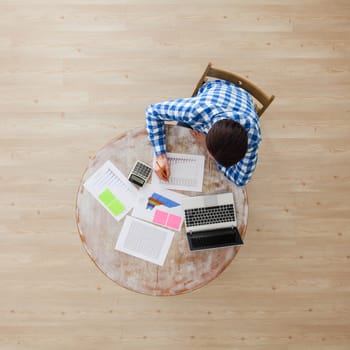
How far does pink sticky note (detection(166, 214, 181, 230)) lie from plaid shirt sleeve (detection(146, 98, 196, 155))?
1.14ft

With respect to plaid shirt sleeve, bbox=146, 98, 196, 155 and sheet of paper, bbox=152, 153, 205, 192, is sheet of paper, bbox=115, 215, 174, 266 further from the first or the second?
plaid shirt sleeve, bbox=146, 98, 196, 155

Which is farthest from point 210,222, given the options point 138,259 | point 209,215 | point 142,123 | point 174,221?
point 142,123

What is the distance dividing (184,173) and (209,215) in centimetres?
26

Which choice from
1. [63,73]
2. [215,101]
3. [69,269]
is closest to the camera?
[215,101]

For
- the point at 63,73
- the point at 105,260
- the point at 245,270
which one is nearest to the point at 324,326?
the point at 245,270

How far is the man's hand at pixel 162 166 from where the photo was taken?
1874mm

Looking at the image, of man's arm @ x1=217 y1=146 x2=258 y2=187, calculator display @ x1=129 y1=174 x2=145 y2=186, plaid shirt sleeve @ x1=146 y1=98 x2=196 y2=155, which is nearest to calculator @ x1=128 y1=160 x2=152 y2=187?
calculator display @ x1=129 y1=174 x2=145 y2=186

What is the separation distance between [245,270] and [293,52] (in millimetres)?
1680

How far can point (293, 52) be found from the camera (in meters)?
2.76

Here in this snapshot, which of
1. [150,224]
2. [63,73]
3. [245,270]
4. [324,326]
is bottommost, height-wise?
[324,326]

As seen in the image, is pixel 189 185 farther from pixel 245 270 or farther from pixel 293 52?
pixel 293 52

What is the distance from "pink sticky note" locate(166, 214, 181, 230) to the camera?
6.23ft

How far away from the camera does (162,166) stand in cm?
187

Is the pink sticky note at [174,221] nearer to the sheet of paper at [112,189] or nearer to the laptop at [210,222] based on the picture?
the laptop at [210,222]
